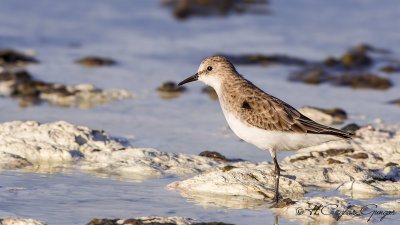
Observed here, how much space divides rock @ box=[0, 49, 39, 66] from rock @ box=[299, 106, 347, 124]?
5.62 m

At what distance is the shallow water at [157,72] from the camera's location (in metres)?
6.41

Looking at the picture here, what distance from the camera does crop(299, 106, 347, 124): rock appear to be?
9.82 m

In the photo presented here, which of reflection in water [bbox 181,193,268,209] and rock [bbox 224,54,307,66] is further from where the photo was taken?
rock [bbox 224,54,307,66]

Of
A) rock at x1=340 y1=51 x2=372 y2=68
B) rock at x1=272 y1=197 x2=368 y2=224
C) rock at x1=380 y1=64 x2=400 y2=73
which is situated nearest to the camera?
rock at x1=272 y1=197 x2=368 y2=224

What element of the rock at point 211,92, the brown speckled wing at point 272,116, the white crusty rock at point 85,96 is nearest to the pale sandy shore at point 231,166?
the brown speckled wing at point 272,116

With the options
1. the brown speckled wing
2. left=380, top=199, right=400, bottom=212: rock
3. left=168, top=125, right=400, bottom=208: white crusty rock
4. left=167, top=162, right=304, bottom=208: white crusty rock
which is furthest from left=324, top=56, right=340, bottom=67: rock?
left=380, top=199, right=400, bottom=212: rock

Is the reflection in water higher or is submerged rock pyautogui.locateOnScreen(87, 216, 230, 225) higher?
the reflection in water

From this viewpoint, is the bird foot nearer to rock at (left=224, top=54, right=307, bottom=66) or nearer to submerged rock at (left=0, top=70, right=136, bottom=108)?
submerged rock at (left=0, top=70, right=136, bottom=108)

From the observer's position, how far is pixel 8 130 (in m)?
8.14

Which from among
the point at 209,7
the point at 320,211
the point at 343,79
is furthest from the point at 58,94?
the point at 209,7

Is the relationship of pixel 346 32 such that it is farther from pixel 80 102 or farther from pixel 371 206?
pixel 371 206

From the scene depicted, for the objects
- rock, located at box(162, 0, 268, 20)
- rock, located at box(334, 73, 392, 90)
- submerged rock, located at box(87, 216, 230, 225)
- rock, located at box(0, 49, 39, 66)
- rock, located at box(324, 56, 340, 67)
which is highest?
rock, located at box(162, 0, 268, 20)

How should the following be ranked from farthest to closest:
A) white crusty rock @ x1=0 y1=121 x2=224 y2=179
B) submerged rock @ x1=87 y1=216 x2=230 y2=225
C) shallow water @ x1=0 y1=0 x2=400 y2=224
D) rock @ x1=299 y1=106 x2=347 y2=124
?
rock @ x1=299 y1=106 x2=347 y2=124 < white crusty rock @ x1=0 y1=121 x2=224 y2=179 < shallow water @ x1=0 y1=0 x2=400 y2=224 < submerged rock @ x1=87 y1=216 x2=230 y2=225

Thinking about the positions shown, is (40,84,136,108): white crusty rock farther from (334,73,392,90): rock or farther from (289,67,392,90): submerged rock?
(334,73,392,90): rock
